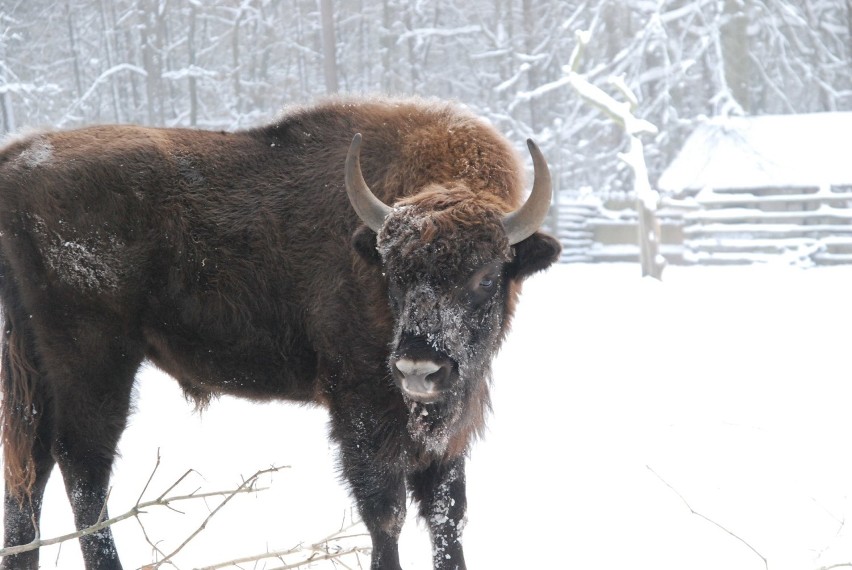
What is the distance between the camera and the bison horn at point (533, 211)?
3908mm

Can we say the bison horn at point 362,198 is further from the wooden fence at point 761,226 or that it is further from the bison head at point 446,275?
the wooden fence at point 761,226

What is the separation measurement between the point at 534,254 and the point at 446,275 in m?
0.56

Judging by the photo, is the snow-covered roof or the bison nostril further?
the snow-covered roof

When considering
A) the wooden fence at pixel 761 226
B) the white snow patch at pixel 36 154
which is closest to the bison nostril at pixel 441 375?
the white snow patch at pixel 36 154

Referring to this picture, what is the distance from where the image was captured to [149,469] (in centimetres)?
689

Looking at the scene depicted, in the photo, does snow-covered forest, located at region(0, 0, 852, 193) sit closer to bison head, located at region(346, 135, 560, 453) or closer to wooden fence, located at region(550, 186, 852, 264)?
wooden fence, located at region(550, 186, 852, 264)

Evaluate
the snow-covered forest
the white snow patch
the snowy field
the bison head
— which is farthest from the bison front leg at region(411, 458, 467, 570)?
the snow-covered forest

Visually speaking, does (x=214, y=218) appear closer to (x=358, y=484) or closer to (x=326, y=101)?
(x=326, y=101)

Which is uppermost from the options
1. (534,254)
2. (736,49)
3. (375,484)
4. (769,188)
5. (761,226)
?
(534,254)

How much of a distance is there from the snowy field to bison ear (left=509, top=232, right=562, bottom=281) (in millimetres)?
1269

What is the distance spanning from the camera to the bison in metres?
4.17

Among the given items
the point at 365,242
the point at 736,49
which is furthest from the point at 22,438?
the point at 736,49

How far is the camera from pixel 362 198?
13.1 feet

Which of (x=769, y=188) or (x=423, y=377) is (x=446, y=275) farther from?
(x=769, y=188)
